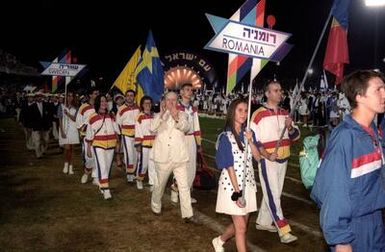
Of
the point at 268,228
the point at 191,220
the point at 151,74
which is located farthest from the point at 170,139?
the point at 151,74

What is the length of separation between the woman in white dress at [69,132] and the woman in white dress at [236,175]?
718 centimetres

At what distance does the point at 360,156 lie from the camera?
2826 millimetres

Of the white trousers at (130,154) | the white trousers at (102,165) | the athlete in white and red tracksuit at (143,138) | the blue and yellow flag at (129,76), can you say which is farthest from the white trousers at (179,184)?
the blue and yellow flag at (129,76)

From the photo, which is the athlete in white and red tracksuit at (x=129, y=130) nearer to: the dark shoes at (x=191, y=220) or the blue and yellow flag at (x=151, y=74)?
the blue and yellow flag at (x=151, y=74)

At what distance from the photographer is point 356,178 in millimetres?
2809

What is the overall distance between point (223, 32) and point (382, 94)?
2.82 metres

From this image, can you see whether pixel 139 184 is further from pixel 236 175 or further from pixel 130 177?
pixel 236 175

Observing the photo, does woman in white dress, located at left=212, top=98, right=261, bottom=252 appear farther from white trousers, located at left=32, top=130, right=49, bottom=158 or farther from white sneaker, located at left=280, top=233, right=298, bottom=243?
white trousers, located at left=32, top=130, right=49, bottom=158

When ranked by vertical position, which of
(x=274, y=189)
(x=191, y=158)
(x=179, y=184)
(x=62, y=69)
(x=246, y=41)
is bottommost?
(x=179, y=184)

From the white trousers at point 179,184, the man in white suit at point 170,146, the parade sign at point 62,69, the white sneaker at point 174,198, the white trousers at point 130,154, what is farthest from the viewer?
the parade sign at point 62,69

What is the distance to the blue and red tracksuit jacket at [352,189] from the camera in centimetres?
Answer: 271

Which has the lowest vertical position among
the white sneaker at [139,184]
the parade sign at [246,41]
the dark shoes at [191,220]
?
the dark shoes at [191,220]

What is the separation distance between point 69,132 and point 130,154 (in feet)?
7.71

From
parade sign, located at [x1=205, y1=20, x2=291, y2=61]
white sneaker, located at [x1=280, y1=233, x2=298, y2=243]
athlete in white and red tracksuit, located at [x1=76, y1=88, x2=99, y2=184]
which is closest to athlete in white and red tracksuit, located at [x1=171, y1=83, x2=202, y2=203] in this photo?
athlete in white and red tracksuit, located at [x1=76, y1=88, x2=99, y2=184]
